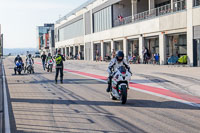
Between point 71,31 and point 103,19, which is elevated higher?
point 71,31

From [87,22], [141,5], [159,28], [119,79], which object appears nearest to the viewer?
[119,79]

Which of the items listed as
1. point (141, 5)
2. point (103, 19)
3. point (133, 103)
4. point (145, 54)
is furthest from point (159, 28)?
point (133, 103)

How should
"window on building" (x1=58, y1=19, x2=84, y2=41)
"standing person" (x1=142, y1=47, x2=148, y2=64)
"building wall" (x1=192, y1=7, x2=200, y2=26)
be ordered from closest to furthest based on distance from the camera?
"building wall" (x1=192, y1=7, x2=200, y2=26)
"standing person" (x1=142, y1=47, x2=148, y2=64)
"window on building" (x1=58, y1=19, x2=84, y2=41)

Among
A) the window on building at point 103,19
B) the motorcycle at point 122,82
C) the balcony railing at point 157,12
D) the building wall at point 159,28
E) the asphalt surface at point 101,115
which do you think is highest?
the window on building at point 103,19

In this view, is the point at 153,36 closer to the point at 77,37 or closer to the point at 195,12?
the point at 195,12

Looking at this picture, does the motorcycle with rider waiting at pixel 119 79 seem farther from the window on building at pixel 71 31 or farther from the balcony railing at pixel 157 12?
the window on building at pixel 71 31

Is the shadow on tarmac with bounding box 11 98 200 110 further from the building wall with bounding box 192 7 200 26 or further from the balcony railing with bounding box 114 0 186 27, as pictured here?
the balcony railing with bounding box 114 0 186 27

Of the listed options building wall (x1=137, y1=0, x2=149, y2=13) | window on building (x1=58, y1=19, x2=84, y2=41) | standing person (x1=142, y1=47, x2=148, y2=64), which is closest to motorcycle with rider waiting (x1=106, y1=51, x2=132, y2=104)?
standing person (x1=142, y1=47, x2=148, y2=64)

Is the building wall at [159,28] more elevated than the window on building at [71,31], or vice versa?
the window on building at [71,31]

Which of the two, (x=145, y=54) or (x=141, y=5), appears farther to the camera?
(x=141, y=5)

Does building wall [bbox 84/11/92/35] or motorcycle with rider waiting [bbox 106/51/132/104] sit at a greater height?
building wall [bbox 84/11/92/35]

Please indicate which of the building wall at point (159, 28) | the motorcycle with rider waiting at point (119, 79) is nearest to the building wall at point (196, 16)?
the building wall at point (159, 28)

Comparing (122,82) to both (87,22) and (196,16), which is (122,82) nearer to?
(196,16)

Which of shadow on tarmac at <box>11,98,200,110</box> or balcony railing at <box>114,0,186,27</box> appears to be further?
balcony railing at <box>114,0,186,27</box>
